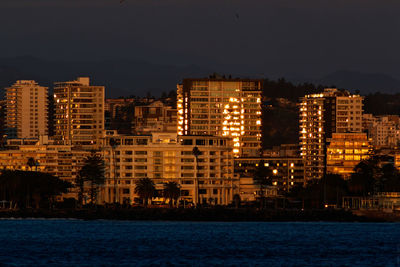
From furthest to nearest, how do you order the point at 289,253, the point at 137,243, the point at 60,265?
the point at 137,243
the point at 289,253
the point at 60,265

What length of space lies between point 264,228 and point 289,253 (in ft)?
174

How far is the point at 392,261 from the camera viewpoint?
432 feet

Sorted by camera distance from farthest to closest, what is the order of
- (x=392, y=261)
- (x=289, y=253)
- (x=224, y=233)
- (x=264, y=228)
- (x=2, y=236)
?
1. (x=264, y=228)
2. (x=224, y=233)
3. (x=2, y=236)
4. (x=289, y=253)
5. (x=392, y=261)

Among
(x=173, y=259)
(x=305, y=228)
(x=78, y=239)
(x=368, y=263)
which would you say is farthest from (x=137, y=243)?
(x=305, y=228)

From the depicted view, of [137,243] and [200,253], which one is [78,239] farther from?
[200,253]

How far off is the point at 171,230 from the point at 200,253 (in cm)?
4514

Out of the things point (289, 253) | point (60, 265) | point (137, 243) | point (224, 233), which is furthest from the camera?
point (224, 233)

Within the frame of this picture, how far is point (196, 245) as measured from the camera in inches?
5940

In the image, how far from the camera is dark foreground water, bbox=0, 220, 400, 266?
129625 millimetres

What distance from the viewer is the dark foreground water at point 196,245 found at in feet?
425

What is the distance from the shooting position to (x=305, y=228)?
195 meters

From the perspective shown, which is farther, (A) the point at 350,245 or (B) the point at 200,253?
(A) the point at 350,245

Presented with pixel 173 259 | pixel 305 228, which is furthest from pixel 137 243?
pixel 305 228

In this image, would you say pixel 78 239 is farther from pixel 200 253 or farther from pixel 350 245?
pixel 350 245
